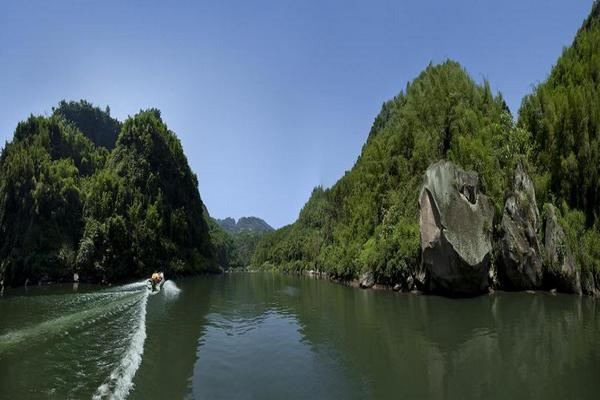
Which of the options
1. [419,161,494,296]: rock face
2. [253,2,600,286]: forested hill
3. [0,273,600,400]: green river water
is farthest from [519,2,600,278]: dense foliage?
[0,273,600,400]: green river water

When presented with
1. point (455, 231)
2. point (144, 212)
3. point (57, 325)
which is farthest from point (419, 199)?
point (144, 212)

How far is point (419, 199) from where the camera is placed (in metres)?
43.0

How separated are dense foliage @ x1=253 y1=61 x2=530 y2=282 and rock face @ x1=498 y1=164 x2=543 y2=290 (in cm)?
174

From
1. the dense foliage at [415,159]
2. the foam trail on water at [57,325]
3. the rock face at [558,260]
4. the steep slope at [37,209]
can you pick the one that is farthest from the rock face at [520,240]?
the steep slope at [37,209]

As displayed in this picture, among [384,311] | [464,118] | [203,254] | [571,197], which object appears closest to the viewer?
[384,311]

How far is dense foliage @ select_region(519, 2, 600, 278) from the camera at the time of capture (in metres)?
36.8

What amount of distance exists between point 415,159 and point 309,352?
4660 cm

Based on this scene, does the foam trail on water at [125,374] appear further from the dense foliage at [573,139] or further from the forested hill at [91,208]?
the forested hill at [91,208]

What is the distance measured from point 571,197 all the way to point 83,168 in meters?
106

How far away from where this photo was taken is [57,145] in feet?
347

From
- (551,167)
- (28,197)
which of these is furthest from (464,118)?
(28,197)

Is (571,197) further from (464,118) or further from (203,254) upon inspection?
(203,254)

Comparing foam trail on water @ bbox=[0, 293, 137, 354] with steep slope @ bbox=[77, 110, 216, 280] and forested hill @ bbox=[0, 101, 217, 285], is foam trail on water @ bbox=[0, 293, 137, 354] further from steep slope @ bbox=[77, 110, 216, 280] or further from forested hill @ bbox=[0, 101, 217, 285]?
steep slope @ bbox=[77, 110, 216, 280]

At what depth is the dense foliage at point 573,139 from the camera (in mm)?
36781
